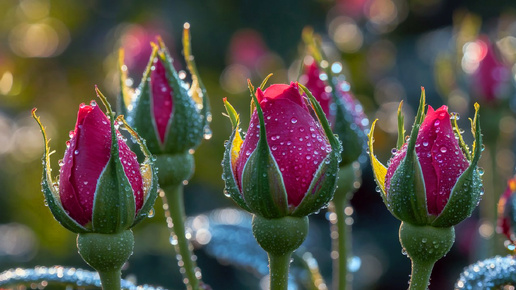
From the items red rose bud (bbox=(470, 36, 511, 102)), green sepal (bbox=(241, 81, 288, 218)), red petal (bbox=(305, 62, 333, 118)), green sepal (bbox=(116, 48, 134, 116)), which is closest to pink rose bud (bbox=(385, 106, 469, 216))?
green sepal (bbox=(241, 81, 288, 218))

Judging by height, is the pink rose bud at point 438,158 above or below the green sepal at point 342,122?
below

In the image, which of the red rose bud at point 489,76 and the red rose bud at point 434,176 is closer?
the red rose bud at point 434,176

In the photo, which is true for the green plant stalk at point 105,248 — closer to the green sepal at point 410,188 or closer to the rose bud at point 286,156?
the rose bud at point 286,156

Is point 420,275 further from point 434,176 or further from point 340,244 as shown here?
point 340,244

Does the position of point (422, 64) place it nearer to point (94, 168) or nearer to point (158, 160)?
point (158, 160)

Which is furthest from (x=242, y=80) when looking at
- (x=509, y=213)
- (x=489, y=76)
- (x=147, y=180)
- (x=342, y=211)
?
(x=147, y=180)

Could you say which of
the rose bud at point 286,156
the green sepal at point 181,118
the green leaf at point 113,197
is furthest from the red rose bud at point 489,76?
the green leaf at point 113,197

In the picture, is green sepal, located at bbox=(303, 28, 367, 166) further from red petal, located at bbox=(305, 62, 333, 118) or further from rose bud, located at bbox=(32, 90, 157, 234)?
rose bud, located at bbox=(32, 90, 157, 234)
